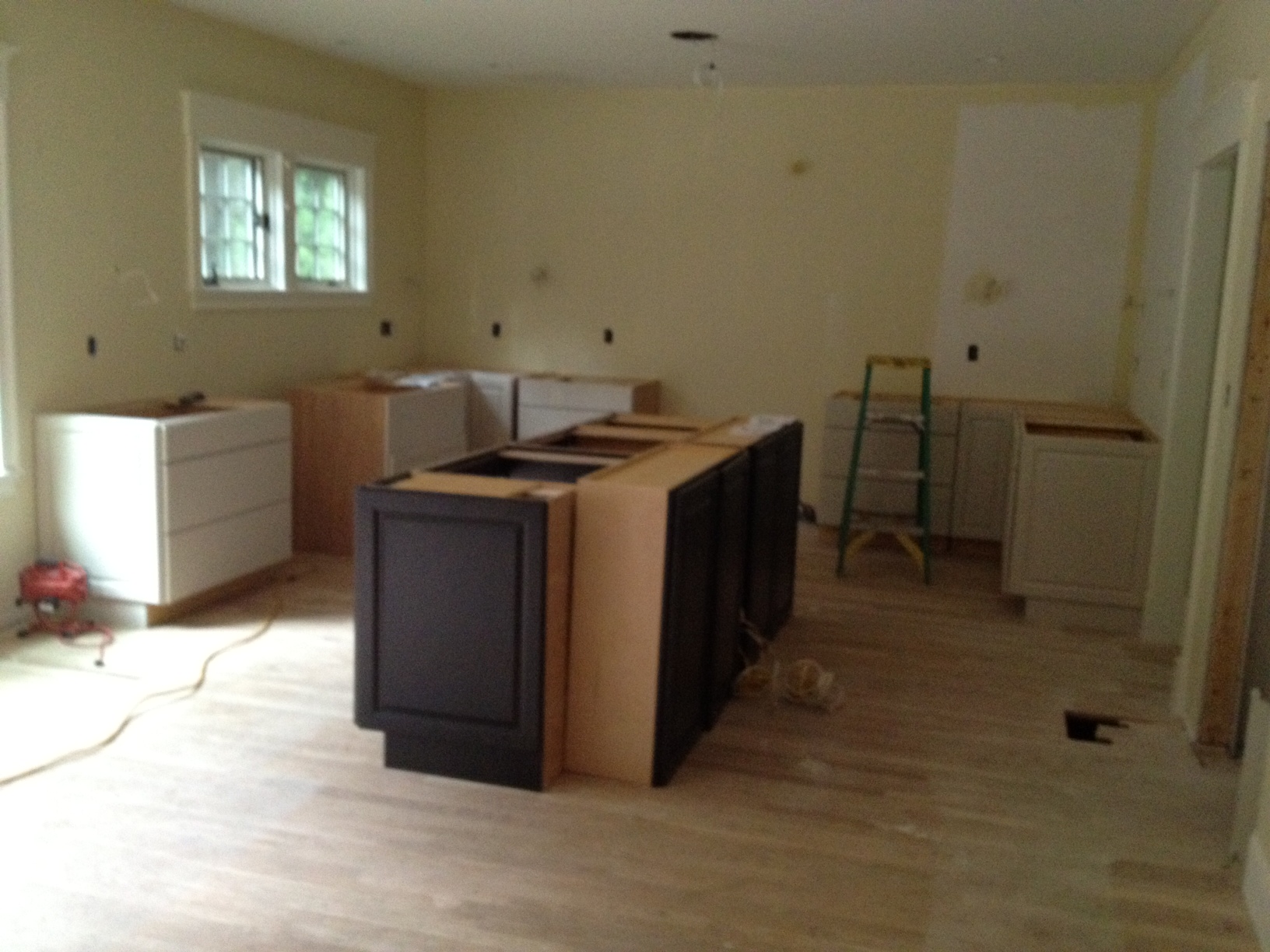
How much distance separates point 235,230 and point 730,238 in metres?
2.86

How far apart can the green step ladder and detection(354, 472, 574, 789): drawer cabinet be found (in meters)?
2.96

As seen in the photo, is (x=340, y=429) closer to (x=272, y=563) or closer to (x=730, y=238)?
(x=272, y=563)

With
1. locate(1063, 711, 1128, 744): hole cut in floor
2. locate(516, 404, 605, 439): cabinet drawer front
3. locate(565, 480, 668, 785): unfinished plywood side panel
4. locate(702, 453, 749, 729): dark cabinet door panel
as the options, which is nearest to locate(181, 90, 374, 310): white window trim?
locate(516, 404, 605, 439): cabinet drawer front

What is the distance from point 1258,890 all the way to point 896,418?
11.7ft

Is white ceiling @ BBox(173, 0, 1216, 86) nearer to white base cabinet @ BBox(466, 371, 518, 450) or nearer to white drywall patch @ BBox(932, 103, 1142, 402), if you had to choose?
white drywall patch @ BBox(932, 103, 1142, 402)

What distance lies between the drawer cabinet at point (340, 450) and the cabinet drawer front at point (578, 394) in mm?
947

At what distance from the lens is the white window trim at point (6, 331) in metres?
4.39

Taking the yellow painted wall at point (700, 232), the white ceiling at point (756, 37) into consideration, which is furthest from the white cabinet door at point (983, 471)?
the white ceiling at point (756, 37)

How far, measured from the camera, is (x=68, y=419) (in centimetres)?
464

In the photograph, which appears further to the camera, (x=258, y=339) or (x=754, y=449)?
(x=258, y=339)

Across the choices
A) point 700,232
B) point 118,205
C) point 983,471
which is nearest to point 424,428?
point 118,205

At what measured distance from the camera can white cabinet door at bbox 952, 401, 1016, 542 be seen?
20.5ft

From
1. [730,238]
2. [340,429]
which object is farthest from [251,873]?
[730,238]

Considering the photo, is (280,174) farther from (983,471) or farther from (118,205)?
(983,471)
